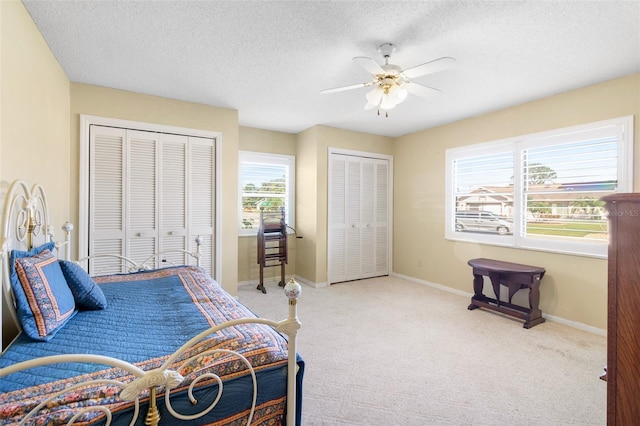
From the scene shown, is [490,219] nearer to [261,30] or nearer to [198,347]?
[261,30]

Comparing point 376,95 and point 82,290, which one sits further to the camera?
point 376,95

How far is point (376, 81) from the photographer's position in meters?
2.48

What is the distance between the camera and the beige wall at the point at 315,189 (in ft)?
15.6

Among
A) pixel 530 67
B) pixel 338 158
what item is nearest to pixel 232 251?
pixel 338 158

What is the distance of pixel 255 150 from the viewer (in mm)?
4879

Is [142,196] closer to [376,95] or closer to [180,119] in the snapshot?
[180,119]

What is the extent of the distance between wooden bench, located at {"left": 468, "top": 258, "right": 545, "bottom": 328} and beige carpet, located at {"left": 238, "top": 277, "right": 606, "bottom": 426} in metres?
0.11

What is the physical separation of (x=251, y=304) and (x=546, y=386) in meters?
3.07

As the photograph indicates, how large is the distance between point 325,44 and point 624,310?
2.32 m

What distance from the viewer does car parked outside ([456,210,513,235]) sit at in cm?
392

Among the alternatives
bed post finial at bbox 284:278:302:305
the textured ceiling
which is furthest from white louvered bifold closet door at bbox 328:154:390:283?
bed post finial at bbox 284:278:302:305

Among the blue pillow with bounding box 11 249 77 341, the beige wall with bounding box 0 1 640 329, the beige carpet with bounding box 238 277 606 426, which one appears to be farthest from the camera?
the beige wall with bounding box 0 1 640 329

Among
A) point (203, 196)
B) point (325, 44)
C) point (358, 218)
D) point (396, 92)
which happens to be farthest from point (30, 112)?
point (358, 218)

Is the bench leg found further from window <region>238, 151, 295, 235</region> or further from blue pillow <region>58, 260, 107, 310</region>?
blue pillow <region>58, 260, 107, 310</region>
